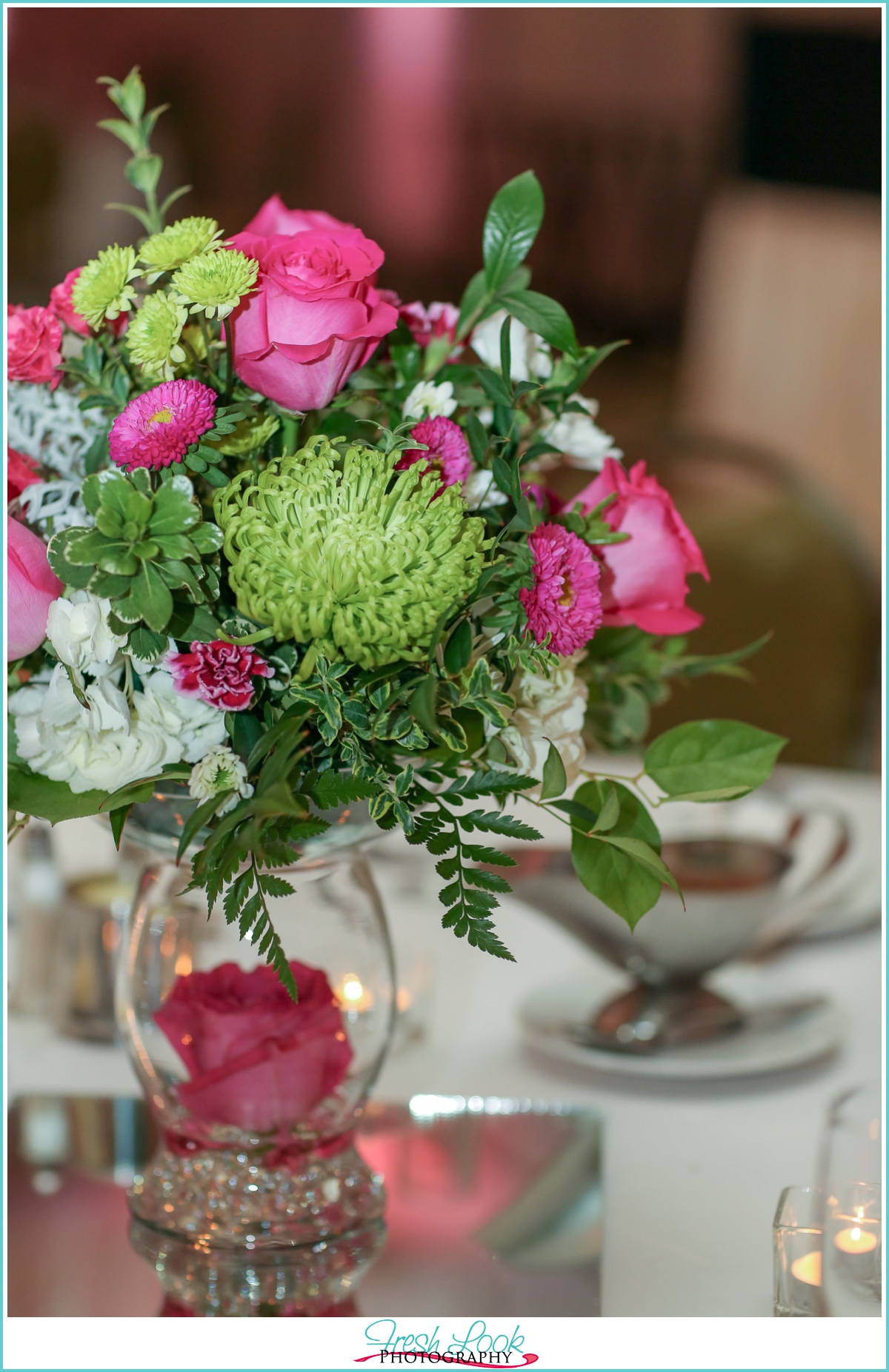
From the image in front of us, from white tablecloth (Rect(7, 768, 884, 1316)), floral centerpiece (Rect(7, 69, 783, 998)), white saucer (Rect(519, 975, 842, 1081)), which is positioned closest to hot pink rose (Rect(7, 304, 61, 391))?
floral centerpiece (Rect(7, 69, 783, 998))

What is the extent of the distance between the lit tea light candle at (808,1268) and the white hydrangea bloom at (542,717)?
21 centimetres

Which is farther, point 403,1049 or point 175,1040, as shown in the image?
point 403,1049

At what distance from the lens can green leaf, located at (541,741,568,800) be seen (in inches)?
18.6

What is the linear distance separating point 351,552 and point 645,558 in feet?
0.51

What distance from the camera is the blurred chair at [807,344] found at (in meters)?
2.38

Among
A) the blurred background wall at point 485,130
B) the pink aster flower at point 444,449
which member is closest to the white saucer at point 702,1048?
the pink aster flower at point 444,449

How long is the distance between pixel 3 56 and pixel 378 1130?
0.56 metres

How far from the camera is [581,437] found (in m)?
0.55

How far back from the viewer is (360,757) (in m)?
0.45

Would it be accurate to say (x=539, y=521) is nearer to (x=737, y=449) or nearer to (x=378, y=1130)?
(x=378, y=1130)

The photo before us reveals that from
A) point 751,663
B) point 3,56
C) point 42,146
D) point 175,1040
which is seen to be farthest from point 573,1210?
point 42,146

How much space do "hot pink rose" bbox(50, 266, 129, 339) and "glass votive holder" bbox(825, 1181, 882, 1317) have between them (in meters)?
0.46

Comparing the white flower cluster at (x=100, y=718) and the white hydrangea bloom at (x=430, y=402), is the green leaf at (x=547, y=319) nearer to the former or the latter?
the white hydrangea bloom at (x=430, y=402)

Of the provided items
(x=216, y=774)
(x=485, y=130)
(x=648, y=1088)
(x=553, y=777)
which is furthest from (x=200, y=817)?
(x=485, y=130)
